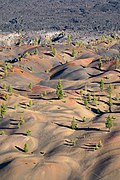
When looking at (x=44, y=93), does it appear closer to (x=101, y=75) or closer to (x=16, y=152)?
(x=101, y=75)

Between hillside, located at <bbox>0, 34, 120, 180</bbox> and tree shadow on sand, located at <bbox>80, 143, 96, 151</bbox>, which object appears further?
tree shadow on sand, located at <bbox>80, 143, 96, 151</bbox>

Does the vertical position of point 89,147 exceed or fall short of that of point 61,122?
it falls short

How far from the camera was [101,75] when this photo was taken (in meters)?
100

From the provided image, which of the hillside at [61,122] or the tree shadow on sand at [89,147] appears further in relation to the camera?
the tree shadow on sand at [89,147]

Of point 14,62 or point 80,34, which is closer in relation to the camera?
point 14,62

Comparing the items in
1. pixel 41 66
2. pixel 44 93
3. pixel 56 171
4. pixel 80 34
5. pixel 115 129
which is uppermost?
pixel 80 34

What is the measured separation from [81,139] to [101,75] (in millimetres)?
41514

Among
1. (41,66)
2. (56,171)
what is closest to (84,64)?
(41,66)

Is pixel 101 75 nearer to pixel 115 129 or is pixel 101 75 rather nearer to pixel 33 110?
pixel 33 110

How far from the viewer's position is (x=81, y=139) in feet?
198

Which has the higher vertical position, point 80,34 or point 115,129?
point 80,34

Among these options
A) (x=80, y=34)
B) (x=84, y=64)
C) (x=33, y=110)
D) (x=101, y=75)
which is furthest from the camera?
(x=80, y=34)

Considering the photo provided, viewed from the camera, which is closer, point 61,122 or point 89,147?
point 89,147

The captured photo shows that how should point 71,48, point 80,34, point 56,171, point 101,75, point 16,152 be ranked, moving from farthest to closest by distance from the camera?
1. point 80,34
2. point 71,48
3. point 101,75
4. point 16,152
5. point 56,171
